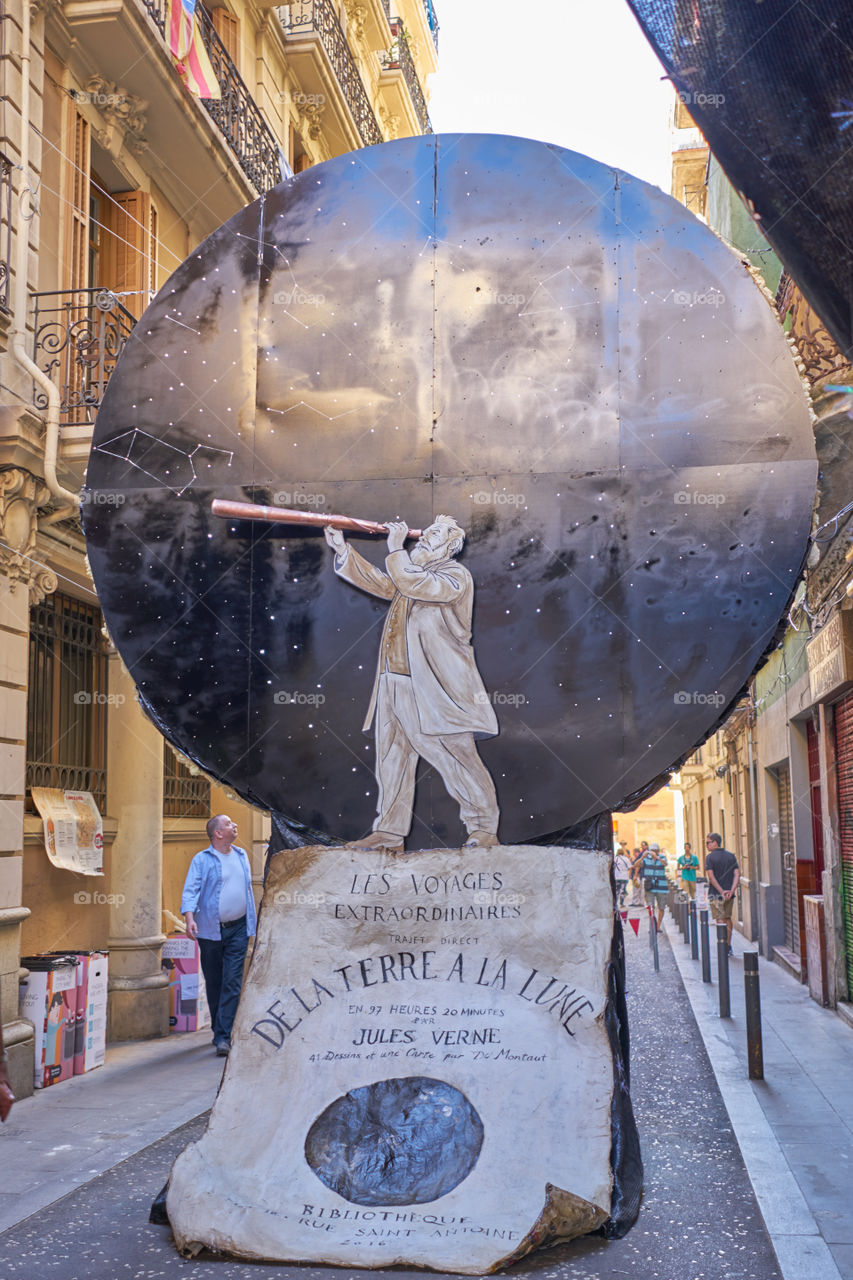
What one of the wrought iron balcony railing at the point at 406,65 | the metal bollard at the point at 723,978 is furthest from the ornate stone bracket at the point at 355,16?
the metal bollard at the point at 723,978

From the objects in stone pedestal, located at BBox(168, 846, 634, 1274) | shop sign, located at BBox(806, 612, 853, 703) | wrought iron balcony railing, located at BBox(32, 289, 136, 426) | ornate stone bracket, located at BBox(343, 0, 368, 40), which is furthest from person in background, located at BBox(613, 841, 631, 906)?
ornate stone bracket, located at BBox(343, 0, 368, 40)

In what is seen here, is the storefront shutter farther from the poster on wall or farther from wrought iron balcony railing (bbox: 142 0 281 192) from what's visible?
wrought iron balcony railing (bbox: 142 0 281 192)

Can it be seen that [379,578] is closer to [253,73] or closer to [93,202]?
[93,202]

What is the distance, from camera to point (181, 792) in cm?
1350

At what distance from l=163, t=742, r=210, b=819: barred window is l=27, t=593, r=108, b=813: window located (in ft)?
4.37

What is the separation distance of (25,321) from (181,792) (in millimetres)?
6006

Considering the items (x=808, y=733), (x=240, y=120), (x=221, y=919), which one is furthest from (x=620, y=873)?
(x=240, y=120)

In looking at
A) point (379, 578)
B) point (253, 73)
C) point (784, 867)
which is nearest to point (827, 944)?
point (784, 867)

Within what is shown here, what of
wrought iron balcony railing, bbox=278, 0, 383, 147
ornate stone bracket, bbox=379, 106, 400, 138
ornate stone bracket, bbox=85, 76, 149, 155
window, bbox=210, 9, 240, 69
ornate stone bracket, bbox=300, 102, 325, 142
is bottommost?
ornate stone bracket, bbox=85, 76, 149, 155

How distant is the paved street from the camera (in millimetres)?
4742

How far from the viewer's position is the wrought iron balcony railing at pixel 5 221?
8.73 meters

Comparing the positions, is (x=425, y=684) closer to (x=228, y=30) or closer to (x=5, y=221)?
(x=5, y=221)

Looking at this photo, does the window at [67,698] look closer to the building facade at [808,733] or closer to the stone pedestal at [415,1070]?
the stone pedestal at [415,1070]

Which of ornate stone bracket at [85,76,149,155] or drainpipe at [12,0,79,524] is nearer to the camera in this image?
drainpipe at [12,0,79,524]
